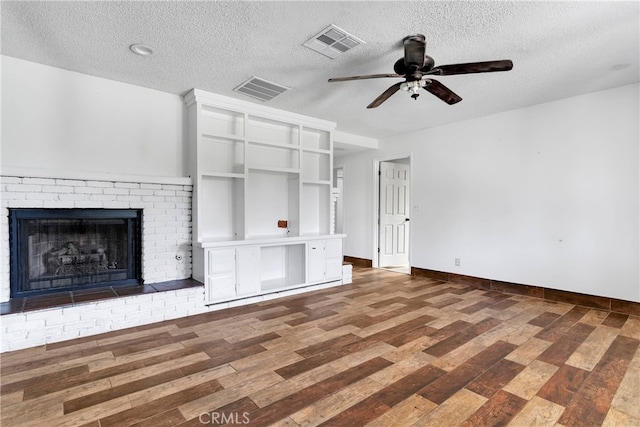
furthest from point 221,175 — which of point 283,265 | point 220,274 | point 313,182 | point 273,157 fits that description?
point 283,265

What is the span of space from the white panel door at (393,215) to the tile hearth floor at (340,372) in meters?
2.82

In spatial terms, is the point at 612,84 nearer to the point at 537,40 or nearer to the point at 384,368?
the point at 537,40

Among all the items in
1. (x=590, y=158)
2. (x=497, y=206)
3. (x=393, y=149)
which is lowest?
(x=497, y=206)

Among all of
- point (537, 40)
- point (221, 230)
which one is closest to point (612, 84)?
point (537, 40)

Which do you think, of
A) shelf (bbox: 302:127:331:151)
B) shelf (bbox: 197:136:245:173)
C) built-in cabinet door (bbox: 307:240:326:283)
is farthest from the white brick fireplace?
shelf (bbox: 302:127:331:151)

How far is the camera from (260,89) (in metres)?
3.69

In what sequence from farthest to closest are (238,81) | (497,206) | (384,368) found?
(497,206), (238,81), (384,368)

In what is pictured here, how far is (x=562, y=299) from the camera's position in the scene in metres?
4.05

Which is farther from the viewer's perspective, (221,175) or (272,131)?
(272,131)

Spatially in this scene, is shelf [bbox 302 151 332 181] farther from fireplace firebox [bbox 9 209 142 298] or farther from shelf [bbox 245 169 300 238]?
fireplace firebox [bbox 9 209 142 298]

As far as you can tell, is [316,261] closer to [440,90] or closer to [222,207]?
[222,207]

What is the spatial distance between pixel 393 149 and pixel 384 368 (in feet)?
14.5

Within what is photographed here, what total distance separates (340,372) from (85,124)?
3464 millimetres

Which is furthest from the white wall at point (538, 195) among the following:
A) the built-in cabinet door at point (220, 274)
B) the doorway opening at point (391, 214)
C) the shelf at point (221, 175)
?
the built-in cabinet door at point (220, 274)
